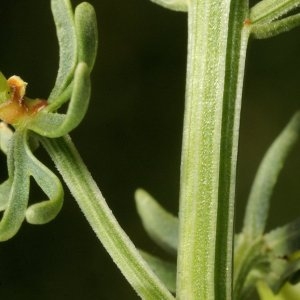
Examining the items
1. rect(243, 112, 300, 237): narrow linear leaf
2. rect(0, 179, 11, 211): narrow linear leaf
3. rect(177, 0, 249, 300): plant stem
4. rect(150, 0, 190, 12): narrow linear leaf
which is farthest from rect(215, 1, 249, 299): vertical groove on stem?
rect(243, 112, 300, 237): narrow linear leaf

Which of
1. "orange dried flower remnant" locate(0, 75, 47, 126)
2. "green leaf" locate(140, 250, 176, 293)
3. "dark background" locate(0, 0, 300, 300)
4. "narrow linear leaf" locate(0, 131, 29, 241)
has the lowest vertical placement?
"green leaf" locate(140, 250, 176, 293)

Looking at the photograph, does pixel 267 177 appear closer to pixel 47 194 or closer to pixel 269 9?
pixel 269 9

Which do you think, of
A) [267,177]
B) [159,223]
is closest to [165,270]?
[159,223]

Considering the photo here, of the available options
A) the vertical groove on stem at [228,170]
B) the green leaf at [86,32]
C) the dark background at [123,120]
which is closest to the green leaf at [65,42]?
the green leaf at [86,32]

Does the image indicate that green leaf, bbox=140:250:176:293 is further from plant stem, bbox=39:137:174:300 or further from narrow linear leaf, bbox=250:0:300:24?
narrow linear leaf, bbox=250:0:300:24

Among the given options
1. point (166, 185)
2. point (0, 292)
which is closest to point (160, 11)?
point (166, 185)

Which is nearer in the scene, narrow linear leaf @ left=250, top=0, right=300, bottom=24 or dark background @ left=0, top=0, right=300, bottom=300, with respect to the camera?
narrow linear leaf @ left=250, top=0, right=300, bottom=24

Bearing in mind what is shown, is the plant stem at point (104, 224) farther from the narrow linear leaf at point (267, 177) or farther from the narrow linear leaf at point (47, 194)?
the narrow linear leaf at point (267, 177)
